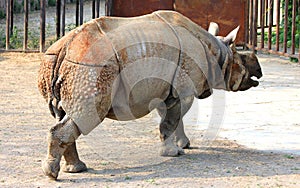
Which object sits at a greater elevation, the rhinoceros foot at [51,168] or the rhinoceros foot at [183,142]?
the rhinoceros foot at [51,168]

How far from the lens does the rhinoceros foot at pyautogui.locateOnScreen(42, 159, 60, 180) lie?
6.61 m

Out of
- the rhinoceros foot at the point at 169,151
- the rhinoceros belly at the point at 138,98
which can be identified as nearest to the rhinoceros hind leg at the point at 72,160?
the rhinoceros belly at the point at 138,98

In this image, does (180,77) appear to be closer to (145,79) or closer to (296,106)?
(145,79)

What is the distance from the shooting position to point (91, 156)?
25.1ft

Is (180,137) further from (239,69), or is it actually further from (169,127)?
(239,69)

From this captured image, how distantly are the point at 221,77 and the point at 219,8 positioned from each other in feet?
33.6

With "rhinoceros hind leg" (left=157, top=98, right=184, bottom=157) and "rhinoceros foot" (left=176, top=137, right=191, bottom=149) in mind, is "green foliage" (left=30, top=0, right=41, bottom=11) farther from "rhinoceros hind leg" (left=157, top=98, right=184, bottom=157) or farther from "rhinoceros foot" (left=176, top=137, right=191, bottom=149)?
"rhinoceros hind leg" (left=157, top=98, right=184, bottom=157)

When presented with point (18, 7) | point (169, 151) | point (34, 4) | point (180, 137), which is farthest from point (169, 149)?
point (34, 4)

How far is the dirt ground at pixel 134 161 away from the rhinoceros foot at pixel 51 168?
8 cm

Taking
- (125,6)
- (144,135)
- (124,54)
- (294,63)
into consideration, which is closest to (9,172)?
(124,54)

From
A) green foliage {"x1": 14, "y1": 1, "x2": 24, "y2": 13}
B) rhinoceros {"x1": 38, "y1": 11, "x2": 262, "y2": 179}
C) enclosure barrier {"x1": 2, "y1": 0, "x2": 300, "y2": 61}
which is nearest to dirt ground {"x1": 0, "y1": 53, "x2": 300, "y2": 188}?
rhinoceros {"x1": 38, "y1": 11, "x2": 262, "y2": 179}

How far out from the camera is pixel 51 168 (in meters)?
6.61

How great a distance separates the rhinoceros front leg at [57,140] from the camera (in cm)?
662

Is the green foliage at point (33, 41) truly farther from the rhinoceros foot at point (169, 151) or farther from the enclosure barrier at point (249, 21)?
the rhinoceros foot at point (169, 151)
